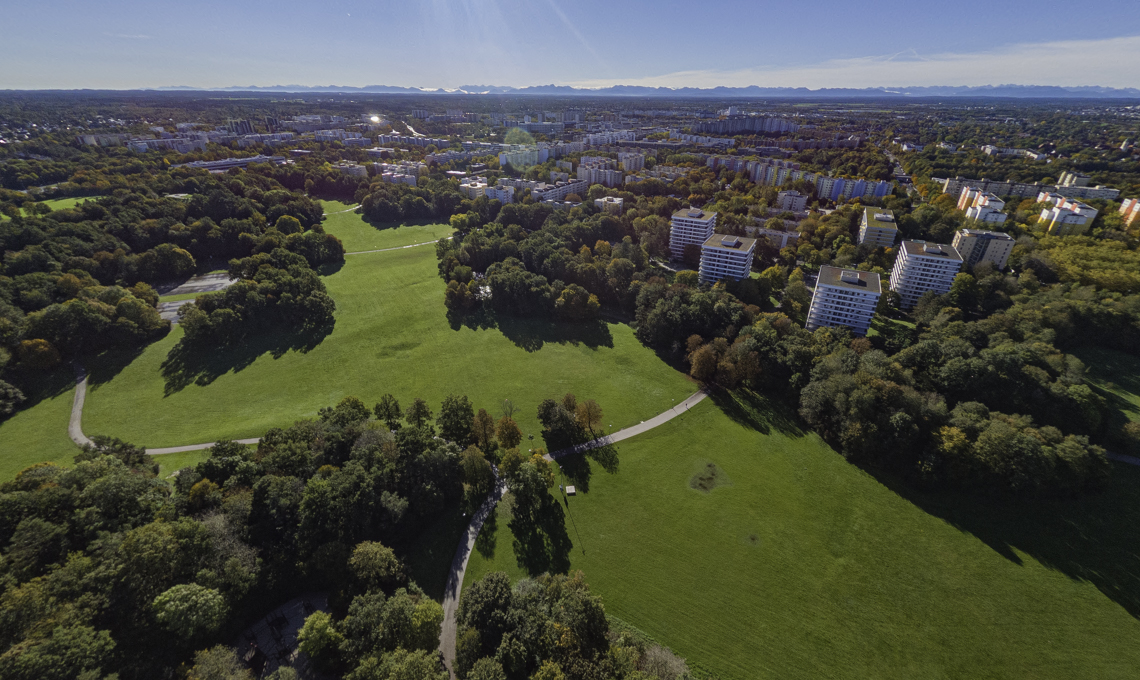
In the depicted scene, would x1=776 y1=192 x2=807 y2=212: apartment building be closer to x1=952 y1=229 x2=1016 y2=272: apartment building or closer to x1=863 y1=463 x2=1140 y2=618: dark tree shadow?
x1=952 y1=229 x2=1016 y2=272: apartment building

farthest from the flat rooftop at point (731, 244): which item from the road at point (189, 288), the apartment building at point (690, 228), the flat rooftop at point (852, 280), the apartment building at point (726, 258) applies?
the road at point (189, 288)

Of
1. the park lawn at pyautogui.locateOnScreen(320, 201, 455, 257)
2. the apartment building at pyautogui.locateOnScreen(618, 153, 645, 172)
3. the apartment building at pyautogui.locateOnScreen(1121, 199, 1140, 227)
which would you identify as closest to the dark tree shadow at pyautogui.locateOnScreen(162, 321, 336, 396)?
the park lawn at pyautogui.locateOnScreen(320, 201, 455, 257)

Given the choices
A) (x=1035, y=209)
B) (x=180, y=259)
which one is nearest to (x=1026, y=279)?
(x=1035, y=209)

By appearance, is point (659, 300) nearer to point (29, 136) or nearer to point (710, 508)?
point (710, 508)

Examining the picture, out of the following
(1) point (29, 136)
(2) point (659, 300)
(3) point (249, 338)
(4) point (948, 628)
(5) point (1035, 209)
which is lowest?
(4) point (948, 628)

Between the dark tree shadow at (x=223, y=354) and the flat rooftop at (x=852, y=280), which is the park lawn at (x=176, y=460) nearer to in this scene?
the dark tree shadow at (x=223, y=354)

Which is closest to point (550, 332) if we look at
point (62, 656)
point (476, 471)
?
point (476, 471)
